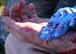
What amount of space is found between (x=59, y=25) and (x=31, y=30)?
96 mm

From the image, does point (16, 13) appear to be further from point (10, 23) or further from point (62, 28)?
point (62, 28)

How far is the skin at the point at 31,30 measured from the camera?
0.81m

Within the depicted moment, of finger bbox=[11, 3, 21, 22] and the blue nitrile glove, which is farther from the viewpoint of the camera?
finger bbox=[11, 3, 21, 22]

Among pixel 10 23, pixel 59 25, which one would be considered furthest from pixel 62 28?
pixel 10 23

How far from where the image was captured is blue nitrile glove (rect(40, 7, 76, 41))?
820 millimetres

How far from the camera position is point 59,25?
83 centimetres

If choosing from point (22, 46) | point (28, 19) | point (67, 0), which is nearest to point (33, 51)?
point (22, 46)

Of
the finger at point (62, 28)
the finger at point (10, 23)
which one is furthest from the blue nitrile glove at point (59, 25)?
the finger at point (10, 23)

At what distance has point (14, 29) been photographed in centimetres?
89

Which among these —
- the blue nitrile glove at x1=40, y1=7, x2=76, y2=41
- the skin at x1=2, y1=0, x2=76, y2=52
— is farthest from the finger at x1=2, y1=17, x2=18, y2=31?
the blue nitrile glove at x1=40, y1=7, x2=76, y2=41

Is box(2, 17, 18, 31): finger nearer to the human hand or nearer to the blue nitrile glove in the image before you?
the human hand

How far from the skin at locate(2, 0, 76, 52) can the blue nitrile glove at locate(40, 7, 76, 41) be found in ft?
0.05

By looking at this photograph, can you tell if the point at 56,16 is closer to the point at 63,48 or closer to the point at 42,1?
the point at 63,48

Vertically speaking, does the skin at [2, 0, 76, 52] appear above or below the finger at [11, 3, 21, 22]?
below
